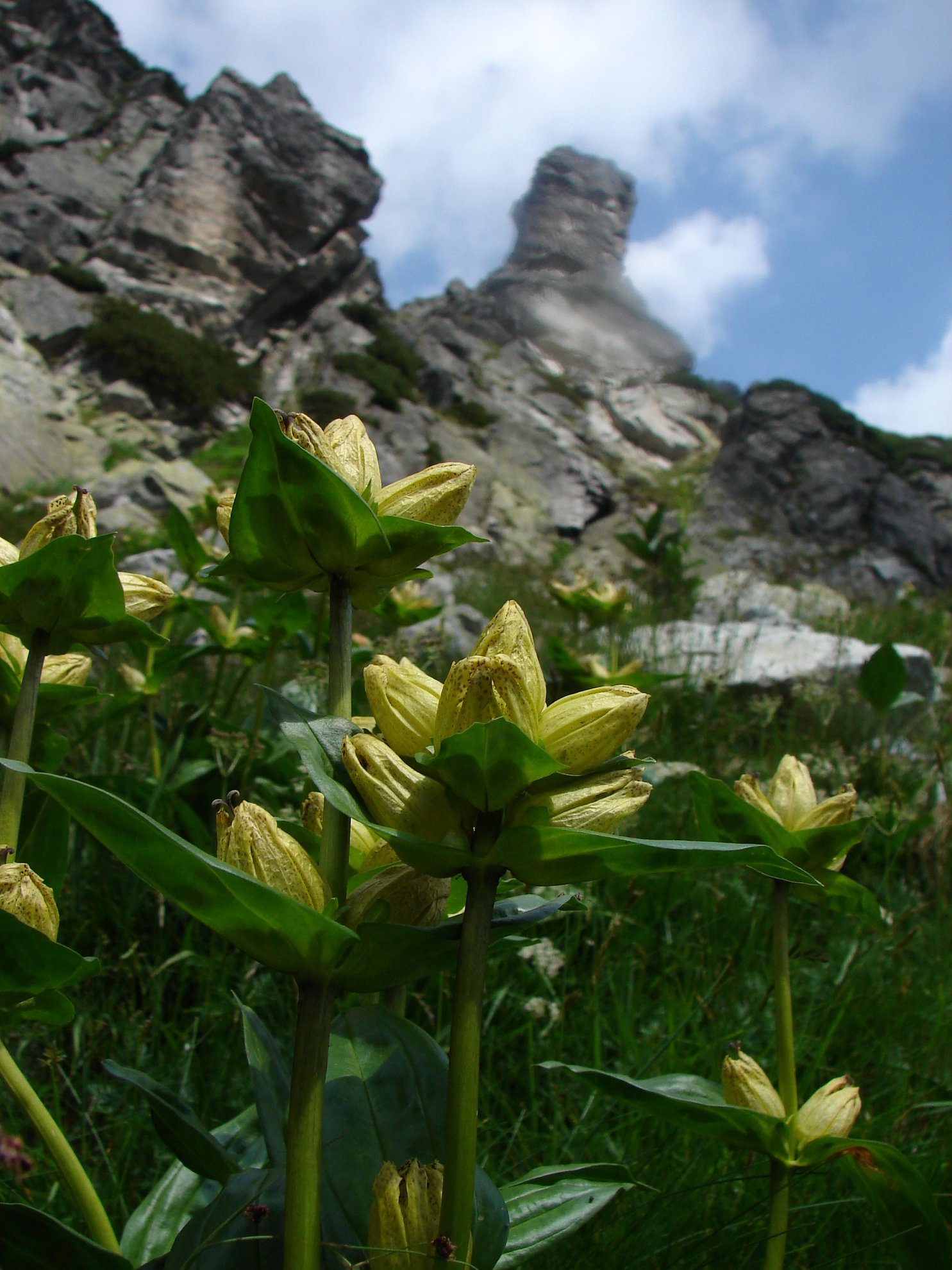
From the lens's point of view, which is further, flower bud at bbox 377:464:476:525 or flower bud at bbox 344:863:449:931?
flower bud at bbox 377:464:476:525

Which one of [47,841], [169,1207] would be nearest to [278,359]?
[47,841]

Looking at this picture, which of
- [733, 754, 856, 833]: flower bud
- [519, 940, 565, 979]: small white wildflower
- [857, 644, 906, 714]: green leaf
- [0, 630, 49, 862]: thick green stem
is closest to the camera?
[0, 630, 49, 862]: thick green stem

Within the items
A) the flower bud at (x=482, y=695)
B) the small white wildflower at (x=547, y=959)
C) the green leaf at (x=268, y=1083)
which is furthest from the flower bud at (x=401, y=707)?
the small white wildflower at (x=547, y=959)

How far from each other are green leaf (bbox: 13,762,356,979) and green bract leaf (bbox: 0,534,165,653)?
0.26m

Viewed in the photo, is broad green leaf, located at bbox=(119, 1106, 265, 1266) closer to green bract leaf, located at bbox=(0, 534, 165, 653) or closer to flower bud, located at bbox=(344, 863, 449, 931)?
flower bud, located at bbox=(344, 863, 449, 931)

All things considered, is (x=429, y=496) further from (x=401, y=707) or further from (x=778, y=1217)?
(x=778, y=1217)

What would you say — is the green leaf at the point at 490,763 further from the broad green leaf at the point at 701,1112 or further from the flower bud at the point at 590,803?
the broad green leaf at the point at 701,1112

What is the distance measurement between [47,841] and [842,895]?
870mm

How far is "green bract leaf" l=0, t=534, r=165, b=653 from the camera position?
0.69 m

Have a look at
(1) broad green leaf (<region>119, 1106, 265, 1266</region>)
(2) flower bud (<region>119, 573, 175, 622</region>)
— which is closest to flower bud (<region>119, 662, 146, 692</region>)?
(2) flower bud (<region>119, 573, 175, 622</region>)

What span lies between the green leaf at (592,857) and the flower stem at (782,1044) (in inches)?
15.6

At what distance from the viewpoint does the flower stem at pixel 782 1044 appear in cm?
83

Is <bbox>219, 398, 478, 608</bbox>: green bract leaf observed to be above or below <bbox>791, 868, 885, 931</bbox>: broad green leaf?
above

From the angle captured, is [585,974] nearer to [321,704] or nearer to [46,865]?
[321,704]
